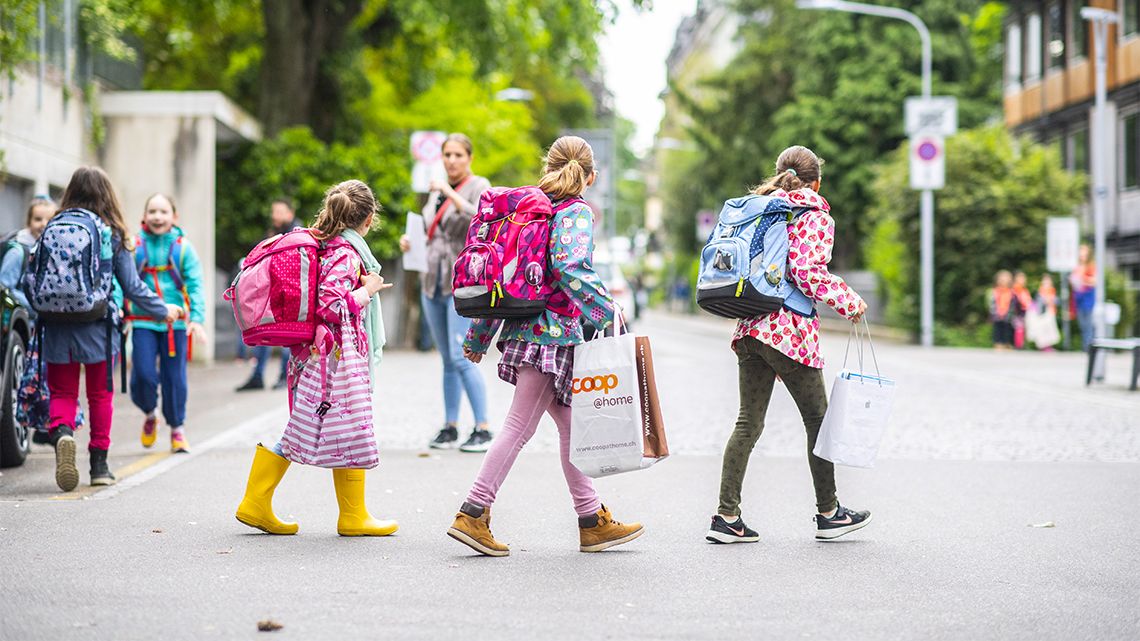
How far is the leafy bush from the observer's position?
23500mm

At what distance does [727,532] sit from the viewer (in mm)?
6793

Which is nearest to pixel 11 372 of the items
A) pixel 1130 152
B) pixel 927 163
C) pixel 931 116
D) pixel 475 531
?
pixel 475 531

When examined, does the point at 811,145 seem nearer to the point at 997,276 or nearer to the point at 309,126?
the point at 997,276

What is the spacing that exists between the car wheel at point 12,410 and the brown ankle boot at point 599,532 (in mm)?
3997

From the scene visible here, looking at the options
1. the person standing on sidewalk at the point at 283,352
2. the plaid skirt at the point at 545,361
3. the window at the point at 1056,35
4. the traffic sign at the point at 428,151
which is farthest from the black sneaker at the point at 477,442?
the window at the point at 1056,35

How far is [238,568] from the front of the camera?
6.03m

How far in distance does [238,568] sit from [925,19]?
38.4 metres

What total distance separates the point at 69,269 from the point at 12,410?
1490 mm

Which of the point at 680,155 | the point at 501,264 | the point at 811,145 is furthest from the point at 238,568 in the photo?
the point at 680,155

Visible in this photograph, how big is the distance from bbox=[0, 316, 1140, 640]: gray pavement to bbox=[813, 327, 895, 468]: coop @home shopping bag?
417 mm

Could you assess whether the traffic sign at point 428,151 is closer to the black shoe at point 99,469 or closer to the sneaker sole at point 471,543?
the black shoe at point 99,469

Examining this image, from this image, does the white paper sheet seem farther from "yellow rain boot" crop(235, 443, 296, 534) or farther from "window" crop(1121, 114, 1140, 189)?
"window" crop(1121, 114, 1140, 189)

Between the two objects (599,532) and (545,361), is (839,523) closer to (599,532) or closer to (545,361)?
(599,532)

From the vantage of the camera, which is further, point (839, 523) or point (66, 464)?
point (66, 464)
